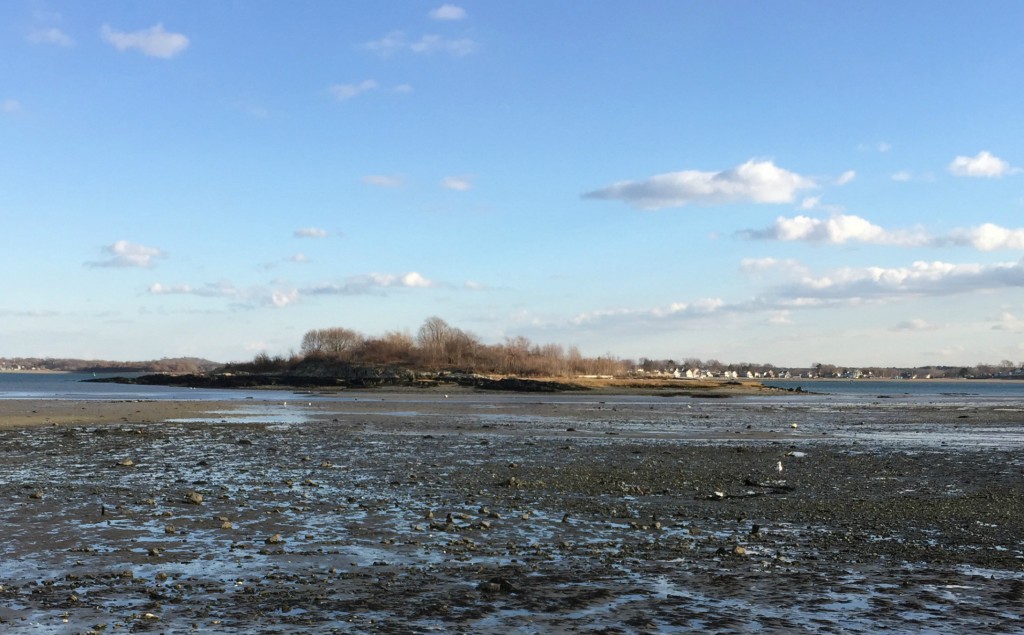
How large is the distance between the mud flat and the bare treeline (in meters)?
137

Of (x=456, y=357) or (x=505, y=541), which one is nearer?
(x=505, y=541)

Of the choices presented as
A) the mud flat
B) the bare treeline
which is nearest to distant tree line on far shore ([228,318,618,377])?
the bare treeline

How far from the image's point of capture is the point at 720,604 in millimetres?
10180

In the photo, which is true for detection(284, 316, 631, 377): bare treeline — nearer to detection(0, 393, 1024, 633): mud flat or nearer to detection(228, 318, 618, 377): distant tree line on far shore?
detection(228, 318, 618, 377): distant tree line on far shore

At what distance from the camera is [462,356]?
580ft

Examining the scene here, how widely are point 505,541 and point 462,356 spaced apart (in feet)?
536

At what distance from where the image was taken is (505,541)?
13.8 m

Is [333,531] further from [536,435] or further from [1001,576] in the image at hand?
[536,435]

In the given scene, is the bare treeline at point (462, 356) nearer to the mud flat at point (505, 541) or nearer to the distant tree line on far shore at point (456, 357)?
the distant tree line on far shore at point (456, 357)

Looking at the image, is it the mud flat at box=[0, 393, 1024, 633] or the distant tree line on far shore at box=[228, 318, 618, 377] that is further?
the distant tree line on far shore at box=[228, 318, 618, 377]

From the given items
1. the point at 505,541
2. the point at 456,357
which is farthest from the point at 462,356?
the point at 505,541

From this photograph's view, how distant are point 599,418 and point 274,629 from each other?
4536cm

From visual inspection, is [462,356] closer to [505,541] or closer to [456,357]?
[456,357]

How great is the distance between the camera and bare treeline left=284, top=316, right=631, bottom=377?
554 feet
